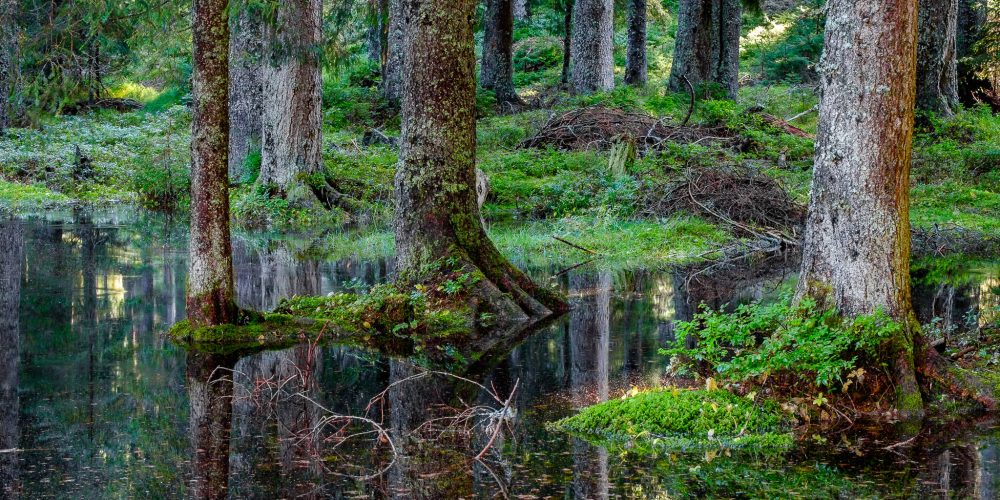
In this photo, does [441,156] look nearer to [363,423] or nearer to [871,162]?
[363,423]

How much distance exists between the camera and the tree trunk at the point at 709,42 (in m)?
26.9

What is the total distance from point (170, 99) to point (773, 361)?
3870 centimetres

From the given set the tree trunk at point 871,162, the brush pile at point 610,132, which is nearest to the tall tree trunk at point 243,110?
the brush pile at point 610,132

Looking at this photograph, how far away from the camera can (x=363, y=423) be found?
24.2ft

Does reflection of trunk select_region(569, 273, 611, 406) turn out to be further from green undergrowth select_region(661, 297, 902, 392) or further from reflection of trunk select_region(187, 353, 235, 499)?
reflection of trunk select_region(187, 353, 235, 499)

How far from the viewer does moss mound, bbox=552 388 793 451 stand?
684 centimetres

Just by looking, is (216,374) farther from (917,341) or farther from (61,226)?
(61,226)

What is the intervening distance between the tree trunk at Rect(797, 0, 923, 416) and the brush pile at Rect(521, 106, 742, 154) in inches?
582

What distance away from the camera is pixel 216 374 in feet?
29.5

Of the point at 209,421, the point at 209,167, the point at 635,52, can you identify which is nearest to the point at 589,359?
the point at 209,421

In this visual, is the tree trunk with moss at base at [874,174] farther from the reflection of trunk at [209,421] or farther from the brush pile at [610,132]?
the brush pile at [610,132]

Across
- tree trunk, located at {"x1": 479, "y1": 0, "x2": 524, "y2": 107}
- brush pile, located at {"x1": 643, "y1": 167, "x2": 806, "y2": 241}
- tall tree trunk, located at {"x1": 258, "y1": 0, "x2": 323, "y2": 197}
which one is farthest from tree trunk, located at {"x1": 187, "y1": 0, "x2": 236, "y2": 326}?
tree trunk, located at {"x1": 479, "y1": 0, "x2": 524, "y2": 107}

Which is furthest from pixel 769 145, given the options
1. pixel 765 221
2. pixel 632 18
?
pixel 632 18

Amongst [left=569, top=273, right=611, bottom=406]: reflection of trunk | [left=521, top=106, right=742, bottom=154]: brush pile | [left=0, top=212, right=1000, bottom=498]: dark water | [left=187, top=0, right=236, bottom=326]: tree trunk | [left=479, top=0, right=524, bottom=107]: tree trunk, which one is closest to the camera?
[left=0, top=212, right=1000, bottom=498]: dark water
